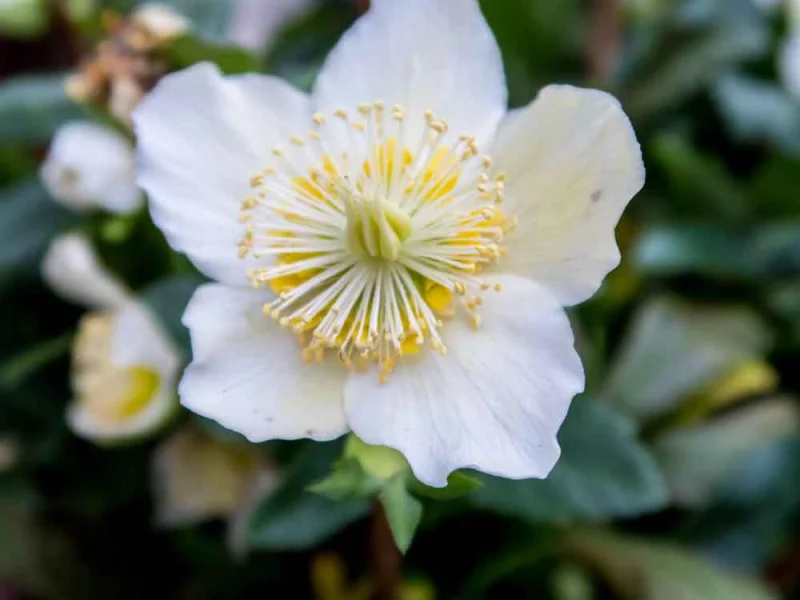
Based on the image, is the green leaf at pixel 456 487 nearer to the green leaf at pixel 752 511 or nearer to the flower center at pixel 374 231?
the flower center at pixel 374 231

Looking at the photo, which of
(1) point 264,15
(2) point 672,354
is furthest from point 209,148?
(1) point 264,15

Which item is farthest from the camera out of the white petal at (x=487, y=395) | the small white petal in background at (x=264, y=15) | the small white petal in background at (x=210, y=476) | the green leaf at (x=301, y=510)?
the small white petal in background at (x=264, y=15)

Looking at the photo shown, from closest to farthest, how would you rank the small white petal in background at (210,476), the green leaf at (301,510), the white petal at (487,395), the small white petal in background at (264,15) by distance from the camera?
the white petal at (487,395), the green leaf at (301,510), the small white petal in background at (210,476), the small white petal in background at (264,15)

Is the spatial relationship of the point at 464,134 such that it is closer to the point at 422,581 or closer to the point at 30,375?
the point at 422,581

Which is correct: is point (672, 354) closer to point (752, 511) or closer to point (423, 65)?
point (752, 511)

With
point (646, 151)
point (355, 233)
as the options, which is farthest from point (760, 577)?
point (355, 233)

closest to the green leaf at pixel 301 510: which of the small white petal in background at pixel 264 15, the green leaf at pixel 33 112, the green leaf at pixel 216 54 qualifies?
the green leaf at pixel 216 54
